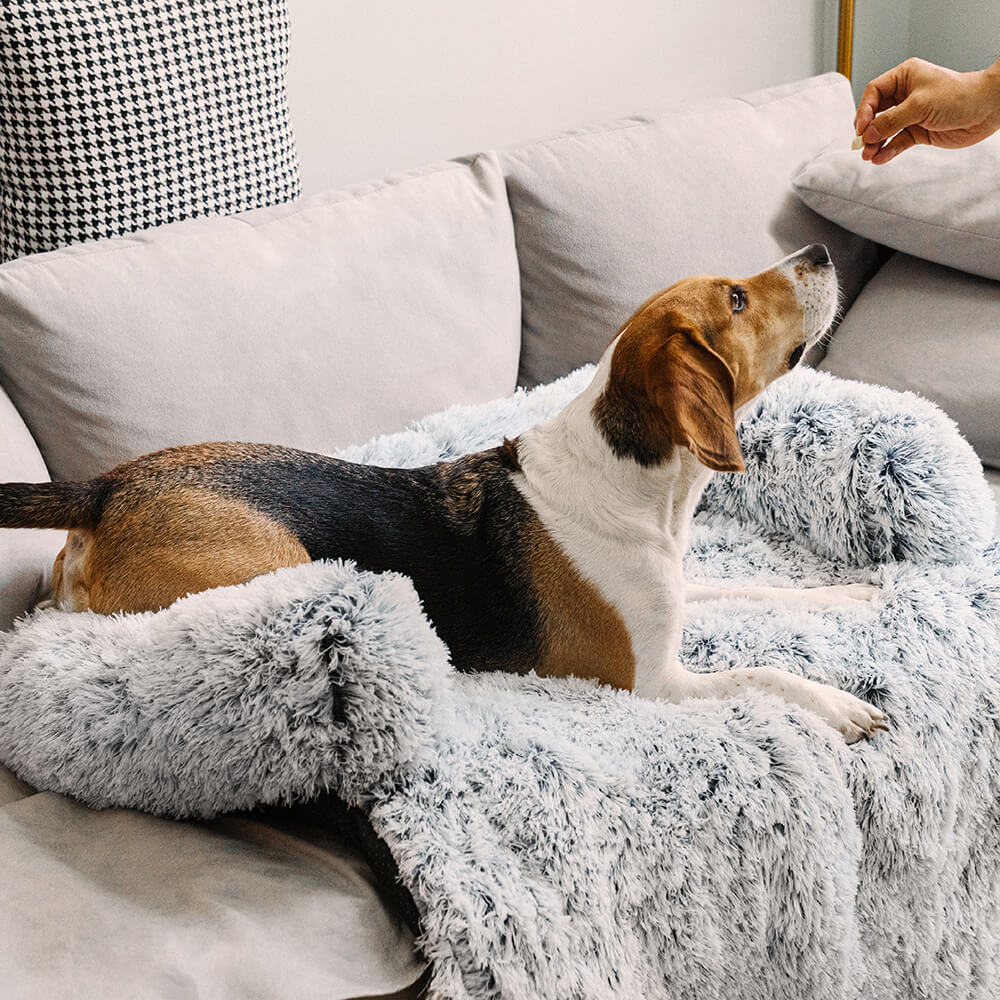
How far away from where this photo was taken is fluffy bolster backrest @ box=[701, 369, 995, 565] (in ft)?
5.58

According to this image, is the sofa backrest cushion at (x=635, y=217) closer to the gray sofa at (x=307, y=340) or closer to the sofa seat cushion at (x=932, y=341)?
the gray sofa at (x=307, y=340)

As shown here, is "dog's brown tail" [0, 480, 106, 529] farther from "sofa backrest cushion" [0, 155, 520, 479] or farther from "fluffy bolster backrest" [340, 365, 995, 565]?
"fluffy bolster backrest" [340, 365, 995, 565]

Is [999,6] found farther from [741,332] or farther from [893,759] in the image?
[893,759]

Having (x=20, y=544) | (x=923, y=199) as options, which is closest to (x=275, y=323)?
(x=20, y=544)

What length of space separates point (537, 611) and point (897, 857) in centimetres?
57

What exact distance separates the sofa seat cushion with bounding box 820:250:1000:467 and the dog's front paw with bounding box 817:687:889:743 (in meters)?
0.95

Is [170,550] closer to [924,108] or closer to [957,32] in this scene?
[924,108]

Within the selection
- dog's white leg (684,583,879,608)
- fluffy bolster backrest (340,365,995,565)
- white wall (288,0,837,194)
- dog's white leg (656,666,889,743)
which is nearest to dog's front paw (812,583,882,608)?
dog's white leg (684,583,879,608)

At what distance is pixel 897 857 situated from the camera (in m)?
1.38

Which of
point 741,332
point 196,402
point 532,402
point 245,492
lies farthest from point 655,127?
point 245,492

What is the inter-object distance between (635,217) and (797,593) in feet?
3.15

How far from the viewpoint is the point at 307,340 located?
6.23 feet

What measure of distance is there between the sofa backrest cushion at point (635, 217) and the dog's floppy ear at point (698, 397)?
0.86 metres

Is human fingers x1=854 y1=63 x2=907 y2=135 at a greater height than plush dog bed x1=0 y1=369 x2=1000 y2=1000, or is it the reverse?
human fingers x1=854 y1=63 x2=907 y2=135
